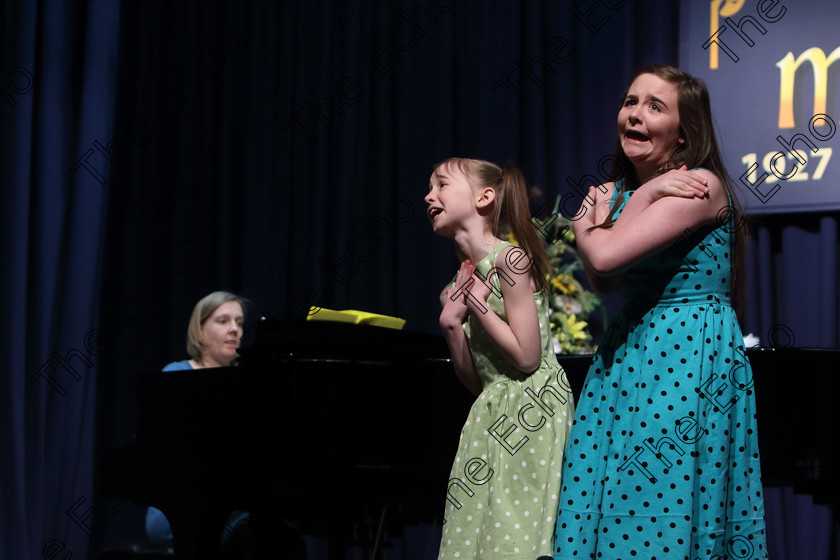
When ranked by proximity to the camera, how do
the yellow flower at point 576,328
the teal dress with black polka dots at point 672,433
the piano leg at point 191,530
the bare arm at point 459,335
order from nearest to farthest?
the teal dress with black polka dots at point 672,433, the bare arm at point 459,335, the piano leg at point 191,530, the yellow flower at point 576,328

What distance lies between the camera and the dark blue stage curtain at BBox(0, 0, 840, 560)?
14.6ft

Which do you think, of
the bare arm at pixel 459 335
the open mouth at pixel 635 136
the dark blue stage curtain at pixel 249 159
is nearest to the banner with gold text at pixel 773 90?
the dark blue stage curtain at pixel 249 159

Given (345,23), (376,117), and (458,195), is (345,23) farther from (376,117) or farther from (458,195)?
(458,195)

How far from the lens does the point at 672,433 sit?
1.73 meters

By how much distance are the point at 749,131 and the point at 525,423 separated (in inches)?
115

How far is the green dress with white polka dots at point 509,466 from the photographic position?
2.06 m

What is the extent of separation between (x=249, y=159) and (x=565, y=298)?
2075 mm

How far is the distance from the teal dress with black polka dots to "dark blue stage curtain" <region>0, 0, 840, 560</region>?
273 cm

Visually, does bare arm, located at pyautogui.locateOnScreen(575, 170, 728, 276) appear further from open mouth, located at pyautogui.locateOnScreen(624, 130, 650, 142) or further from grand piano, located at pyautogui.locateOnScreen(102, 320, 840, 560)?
grand piano, located at pyautogui.locateOnScreen(102, 320, 840, 560)

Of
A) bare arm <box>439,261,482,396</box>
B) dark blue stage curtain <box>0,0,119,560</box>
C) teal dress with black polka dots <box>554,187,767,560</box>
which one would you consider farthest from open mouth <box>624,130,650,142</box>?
dark blue stage curtain <box>0,0,119,560</box>

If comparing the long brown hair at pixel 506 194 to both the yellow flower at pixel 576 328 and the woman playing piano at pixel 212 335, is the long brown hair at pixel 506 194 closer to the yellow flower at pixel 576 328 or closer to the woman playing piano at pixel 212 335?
the yellow flower at pixel 576 328

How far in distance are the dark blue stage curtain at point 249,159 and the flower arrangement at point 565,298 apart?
1.44ft

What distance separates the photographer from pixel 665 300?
186cm

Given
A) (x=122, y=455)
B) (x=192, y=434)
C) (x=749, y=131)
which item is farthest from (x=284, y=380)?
(x=749, y=131)
